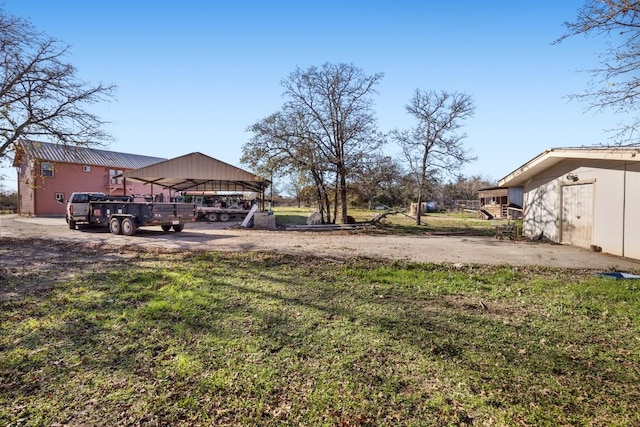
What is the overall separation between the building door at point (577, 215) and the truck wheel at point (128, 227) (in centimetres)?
1665

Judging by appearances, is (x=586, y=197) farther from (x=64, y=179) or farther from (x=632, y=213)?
(x=64, y=179)

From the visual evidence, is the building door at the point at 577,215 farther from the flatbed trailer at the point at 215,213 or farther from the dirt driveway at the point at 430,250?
the flatbed trailer at the point at 215,213

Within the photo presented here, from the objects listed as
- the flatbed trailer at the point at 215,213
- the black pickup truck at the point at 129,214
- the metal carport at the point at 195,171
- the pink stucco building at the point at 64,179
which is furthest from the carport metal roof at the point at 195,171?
the pink stucco building at the point at 64,179

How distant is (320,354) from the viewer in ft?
11.9

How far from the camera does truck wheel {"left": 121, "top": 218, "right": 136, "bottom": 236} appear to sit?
14029mm

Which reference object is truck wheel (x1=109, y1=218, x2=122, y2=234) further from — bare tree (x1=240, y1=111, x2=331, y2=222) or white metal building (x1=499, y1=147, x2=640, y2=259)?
white metal building (x1=499, y1=147, x2=640, y2=259)

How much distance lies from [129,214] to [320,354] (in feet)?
43.7

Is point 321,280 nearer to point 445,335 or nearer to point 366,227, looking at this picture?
point 445,335

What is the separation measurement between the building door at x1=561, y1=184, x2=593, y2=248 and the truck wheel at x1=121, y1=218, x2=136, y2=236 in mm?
16654

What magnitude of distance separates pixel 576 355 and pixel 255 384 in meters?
3.39

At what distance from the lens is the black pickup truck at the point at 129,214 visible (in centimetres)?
1413

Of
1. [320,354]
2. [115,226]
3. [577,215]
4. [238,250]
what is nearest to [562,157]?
[577,215]

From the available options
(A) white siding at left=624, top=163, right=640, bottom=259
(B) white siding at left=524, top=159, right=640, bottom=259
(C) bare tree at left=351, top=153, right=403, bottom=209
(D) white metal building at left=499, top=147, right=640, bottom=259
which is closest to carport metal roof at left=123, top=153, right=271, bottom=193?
(C) bare tree at left=351, top=153, right=403, bottom=209

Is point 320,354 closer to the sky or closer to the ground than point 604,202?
closer to the ground
